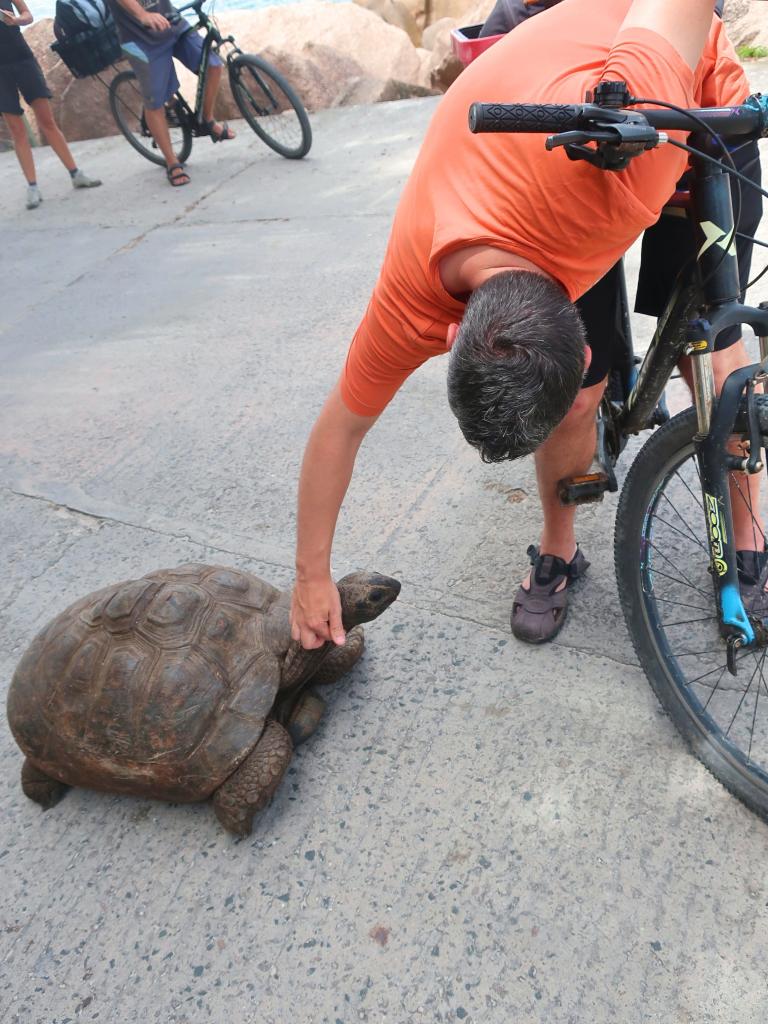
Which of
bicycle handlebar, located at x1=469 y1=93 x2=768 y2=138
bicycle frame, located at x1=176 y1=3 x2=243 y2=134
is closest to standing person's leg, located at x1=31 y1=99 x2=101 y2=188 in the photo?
bicycle frame, located at x1=176 y1=3 x2=243 y2=134

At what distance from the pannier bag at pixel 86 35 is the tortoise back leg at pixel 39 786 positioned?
21.4 ft

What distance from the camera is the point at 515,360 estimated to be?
4.95 ft

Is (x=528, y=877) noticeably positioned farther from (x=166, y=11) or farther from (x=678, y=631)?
(x=166, y=11)

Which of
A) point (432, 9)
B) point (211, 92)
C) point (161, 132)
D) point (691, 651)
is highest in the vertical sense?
point (211, 92)

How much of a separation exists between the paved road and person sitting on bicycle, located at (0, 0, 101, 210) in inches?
171

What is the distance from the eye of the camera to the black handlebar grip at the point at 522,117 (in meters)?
1.41

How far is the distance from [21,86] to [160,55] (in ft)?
3.91

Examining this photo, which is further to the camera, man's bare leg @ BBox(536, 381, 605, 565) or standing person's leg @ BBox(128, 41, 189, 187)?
standing person's leg @ BBox(128, 41, 189, 187)

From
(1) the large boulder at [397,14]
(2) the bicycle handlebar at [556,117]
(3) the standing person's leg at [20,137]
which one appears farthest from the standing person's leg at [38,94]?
(1) the large boulder at [397,14]

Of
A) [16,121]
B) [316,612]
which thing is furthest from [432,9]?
[316,612]

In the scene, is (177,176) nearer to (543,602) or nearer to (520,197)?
(543,602)

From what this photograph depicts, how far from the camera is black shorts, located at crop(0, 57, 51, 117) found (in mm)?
6879

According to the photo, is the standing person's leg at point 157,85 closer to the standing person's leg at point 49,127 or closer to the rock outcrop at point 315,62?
the standing person's leg at point 49,127

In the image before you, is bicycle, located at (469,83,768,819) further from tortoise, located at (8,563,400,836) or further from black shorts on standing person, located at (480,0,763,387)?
tortoise, located at (8,563,400,836)
